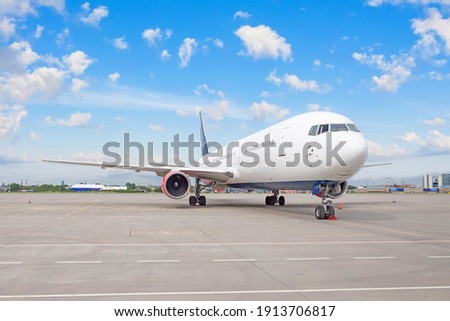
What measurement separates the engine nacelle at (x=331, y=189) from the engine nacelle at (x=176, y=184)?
378 inches

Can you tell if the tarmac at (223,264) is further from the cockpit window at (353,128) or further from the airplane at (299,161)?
the cockpit window at (353,128)

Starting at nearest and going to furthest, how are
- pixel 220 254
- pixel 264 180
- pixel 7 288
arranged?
1. pixel 7 288
2. pixel 220 254
3. pixel 264 180

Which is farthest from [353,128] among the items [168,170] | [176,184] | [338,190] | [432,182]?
[432,182]

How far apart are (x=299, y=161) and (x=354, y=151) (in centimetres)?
302

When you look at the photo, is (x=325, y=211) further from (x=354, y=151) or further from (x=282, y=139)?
(x=282, y=139)

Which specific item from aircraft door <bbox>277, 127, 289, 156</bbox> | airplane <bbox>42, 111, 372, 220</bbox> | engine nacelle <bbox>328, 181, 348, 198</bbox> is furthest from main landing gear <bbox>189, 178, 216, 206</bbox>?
engine nacelle <bbox>328, 181, 348, 198</bbox>

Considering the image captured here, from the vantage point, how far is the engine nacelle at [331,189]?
19.2m

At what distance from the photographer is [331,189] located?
1939 cm

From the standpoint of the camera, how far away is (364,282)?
6762mm

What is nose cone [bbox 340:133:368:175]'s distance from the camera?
57.0ft

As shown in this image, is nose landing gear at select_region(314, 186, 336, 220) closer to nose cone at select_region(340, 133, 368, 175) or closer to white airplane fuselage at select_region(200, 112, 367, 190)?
white airplane fuselage at select_region(200, 112, 367, 190)
